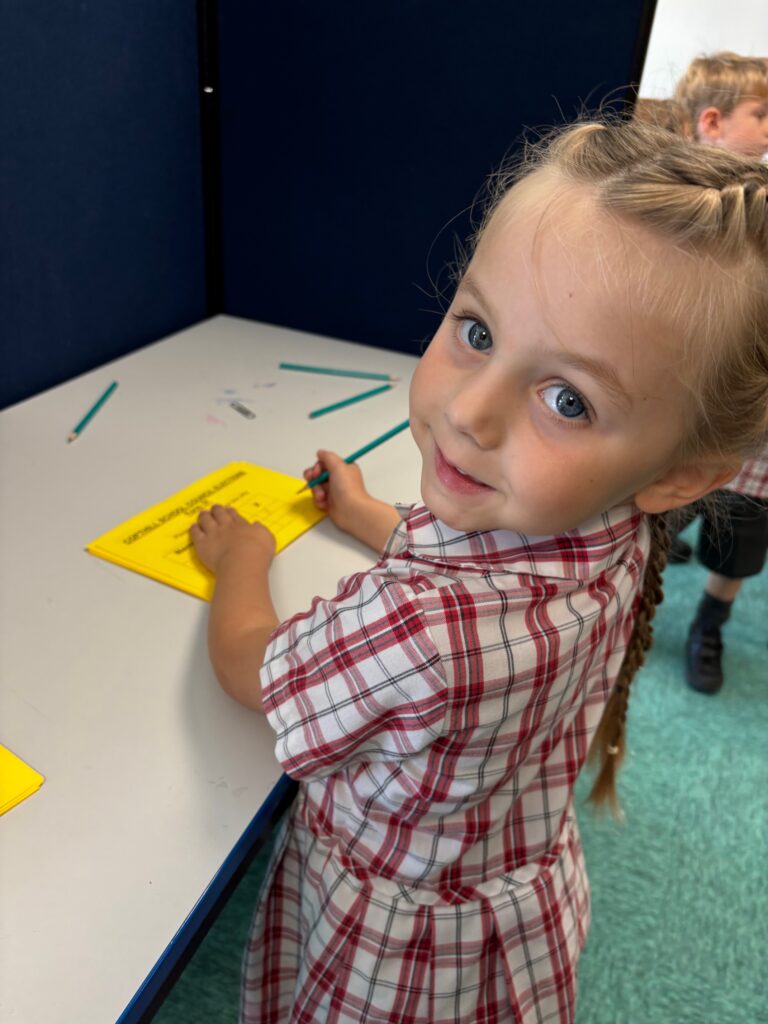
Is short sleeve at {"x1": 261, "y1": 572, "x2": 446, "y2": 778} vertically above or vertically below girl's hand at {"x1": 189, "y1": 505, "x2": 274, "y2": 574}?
above

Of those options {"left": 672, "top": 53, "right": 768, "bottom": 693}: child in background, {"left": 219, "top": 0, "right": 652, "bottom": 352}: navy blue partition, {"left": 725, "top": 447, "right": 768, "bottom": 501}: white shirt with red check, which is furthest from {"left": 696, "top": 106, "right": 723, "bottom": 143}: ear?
{"left": 725, "top": 447, "right": 768, "bottom": 501}: white shirt with red check

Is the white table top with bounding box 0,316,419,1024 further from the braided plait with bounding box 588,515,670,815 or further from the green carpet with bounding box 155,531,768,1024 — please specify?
the green carpet with bounding box 155,531,768,1024

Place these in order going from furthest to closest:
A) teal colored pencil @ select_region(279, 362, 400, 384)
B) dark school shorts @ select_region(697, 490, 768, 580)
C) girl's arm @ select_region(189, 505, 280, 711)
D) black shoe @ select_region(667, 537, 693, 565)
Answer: black shoe @ select_region(667, 537, 693, 565)
dark school shorts @ select_region(697, 490, 768, 580)
teal colored pencil @ select_region(279, 362, 400, 384)
girl's arm @ select_region(189, 505, 280, 711)

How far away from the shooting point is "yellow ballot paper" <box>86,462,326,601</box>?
751 millimetres

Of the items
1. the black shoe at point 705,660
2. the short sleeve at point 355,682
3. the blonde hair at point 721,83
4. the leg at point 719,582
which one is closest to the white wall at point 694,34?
the blonde hair at point 721,83

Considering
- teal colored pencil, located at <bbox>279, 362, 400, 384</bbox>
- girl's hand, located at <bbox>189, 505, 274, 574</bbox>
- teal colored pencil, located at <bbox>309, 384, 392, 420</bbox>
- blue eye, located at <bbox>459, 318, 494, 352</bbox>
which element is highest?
blue eye, located at <bbox>459, 318, 494, 352</bbox>

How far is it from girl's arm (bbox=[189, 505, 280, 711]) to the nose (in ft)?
0.78

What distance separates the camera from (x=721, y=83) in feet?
3.79

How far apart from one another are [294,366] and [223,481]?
384 mm

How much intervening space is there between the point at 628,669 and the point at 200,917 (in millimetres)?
423

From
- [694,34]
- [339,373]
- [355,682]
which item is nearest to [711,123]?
[694,34]

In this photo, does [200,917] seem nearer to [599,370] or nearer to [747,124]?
[599,370]

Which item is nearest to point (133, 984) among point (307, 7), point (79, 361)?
point (79, 361)

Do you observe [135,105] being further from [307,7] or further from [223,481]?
[223,481]
